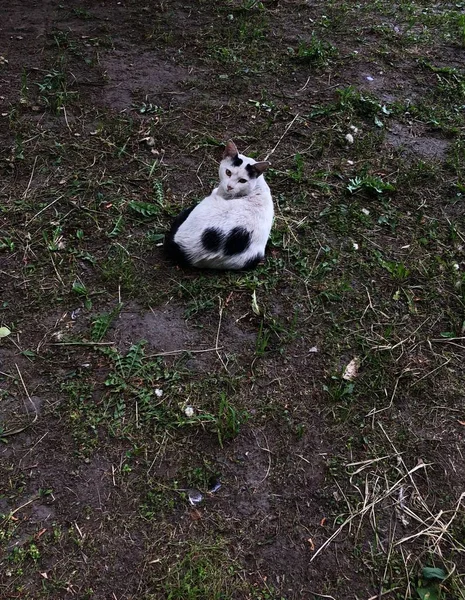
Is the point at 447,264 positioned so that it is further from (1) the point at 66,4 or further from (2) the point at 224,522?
(1) the point at 66,4

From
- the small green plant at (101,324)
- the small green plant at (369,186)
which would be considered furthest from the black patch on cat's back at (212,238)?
the small green plant at (369,186)

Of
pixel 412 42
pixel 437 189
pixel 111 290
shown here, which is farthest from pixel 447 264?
pixel 412 42

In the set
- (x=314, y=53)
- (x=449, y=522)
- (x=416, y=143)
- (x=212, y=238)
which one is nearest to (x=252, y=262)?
(x=212, y=238)

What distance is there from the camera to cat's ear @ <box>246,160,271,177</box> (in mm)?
2992

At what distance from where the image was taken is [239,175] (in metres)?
3.03

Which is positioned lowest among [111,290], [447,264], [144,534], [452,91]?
[144,534]

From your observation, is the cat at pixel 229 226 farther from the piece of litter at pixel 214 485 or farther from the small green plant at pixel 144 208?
the piece of litter at pixel 214 485

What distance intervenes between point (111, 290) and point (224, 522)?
1.44 m

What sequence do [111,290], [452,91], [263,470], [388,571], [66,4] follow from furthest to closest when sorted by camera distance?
[66,4], [452,91], [111,290], [263,470], [388,571]

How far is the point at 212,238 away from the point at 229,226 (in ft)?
0.41

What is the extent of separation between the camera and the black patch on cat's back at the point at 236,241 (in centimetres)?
279

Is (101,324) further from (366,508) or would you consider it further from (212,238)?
(366,508)

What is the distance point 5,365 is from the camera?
2465mm

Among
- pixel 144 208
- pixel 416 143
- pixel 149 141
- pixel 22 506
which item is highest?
pixel 416 143
